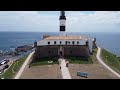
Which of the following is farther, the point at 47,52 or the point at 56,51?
the point at 56,51

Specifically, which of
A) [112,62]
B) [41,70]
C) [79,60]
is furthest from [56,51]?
[41,70]

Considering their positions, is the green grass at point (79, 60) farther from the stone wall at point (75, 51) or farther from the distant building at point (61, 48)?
the distant building at point (61, 48)

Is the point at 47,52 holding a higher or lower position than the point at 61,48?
lower

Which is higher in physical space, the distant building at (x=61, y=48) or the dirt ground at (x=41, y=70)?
the distant building at (x=61, y=48)

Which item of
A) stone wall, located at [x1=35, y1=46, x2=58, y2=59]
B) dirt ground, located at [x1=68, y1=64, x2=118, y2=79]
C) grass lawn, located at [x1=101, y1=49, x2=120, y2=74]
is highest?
stone wall, located at [x1=35, y1=46, x2=58, y2=59]

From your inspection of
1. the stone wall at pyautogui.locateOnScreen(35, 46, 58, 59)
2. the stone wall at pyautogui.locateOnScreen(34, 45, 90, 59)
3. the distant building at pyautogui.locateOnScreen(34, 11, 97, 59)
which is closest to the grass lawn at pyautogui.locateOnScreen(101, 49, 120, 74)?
the distant building at pyautogui.locateOnScreen(34, 11, 97, 59)

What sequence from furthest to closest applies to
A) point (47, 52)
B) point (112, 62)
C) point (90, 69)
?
point (112, 62) < point (47, 52) < point (90, 69)

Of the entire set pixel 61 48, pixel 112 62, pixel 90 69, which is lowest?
pixel 112 62

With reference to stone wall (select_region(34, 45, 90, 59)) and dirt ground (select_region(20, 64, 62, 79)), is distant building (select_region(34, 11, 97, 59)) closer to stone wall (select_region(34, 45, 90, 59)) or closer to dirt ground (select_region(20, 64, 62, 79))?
stone wall (select_region(34, 45, 90, 59))

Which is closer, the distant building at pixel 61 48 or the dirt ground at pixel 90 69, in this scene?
the dirt ground at pixel 90 69

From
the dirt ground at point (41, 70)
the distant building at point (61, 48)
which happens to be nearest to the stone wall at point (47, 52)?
the distant building at point (61, 48)

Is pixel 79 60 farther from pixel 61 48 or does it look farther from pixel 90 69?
pixel 90 69
